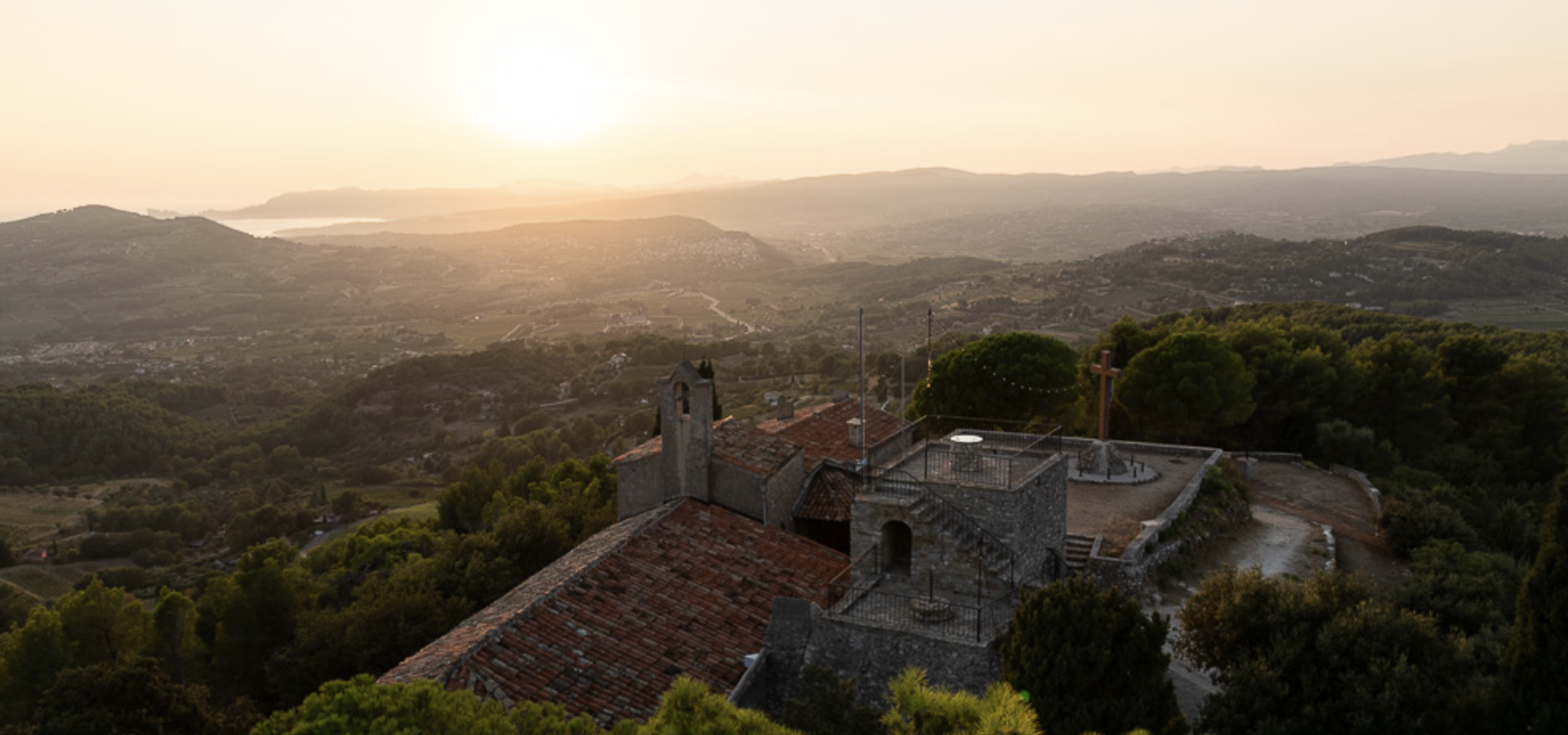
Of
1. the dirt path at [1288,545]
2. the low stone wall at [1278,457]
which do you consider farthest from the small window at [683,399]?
the low stone wall at [1278,457]

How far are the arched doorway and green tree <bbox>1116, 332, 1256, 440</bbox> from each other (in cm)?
1778

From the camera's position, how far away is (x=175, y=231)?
197 m

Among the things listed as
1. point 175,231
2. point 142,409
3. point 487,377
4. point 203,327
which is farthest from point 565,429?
point 175,231

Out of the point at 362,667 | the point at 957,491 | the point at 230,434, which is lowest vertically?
the point at 230,434

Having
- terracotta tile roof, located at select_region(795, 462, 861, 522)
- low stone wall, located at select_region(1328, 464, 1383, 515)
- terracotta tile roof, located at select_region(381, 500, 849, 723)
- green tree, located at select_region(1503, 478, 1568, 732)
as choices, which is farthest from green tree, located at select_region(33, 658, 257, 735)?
low stone wall, located at select_region(1328, 464, 1383, 515)

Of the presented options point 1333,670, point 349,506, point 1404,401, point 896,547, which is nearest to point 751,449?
point 896,547

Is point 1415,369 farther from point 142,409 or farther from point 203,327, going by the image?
point 203,327

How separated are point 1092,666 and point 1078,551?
22.0 ft

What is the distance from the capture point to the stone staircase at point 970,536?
15.4m

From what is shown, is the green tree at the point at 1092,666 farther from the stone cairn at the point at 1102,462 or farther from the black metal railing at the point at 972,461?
the stone cairn at the point at 1102,462

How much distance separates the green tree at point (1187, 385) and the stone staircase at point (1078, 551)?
1379cm

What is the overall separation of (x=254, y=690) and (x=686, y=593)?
12.8 metres

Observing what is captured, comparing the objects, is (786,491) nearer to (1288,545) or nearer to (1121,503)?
(1121,503)

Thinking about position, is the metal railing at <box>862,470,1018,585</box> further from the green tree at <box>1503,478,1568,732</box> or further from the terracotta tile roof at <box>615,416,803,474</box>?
the green tree at <box>1503,478,1568,732</box>
